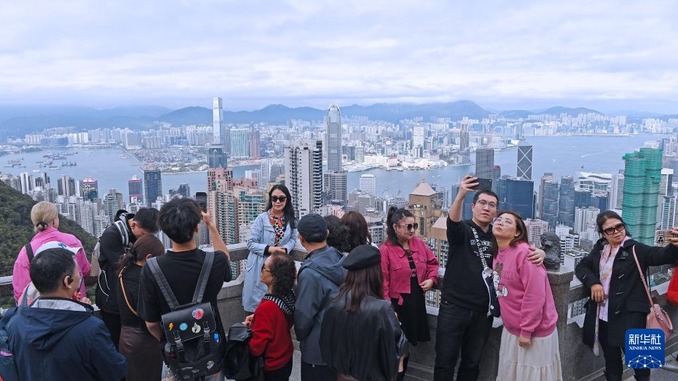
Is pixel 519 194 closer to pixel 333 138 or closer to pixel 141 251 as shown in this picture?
pixel 141 251

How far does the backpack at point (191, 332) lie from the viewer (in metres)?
2.65

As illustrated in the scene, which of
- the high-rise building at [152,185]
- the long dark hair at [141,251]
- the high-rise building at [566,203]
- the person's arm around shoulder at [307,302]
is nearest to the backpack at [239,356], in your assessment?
the person's arm around shoulder at [307,302]

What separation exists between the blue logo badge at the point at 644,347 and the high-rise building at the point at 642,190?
285 inches

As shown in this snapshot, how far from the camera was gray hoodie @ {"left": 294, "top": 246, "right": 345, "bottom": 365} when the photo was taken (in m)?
3.01

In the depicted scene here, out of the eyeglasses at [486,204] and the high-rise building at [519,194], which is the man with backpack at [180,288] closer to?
the eyeglasses at [486,204]

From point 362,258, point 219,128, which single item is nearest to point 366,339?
point 362,258

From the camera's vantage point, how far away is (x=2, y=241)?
8.20m

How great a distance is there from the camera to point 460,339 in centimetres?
359

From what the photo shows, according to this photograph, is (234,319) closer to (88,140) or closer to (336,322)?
(336,322)

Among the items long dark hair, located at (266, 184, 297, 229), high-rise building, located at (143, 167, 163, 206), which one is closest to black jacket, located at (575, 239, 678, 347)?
long dark hair, located at (266, 184, 297, 229)

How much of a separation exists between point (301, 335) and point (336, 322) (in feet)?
1.41

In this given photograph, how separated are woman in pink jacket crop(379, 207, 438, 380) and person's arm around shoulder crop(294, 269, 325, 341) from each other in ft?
2.89

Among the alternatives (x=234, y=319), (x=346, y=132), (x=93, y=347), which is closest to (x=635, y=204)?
(x=234, y=319)

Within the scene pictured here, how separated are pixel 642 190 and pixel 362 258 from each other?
14.6m
